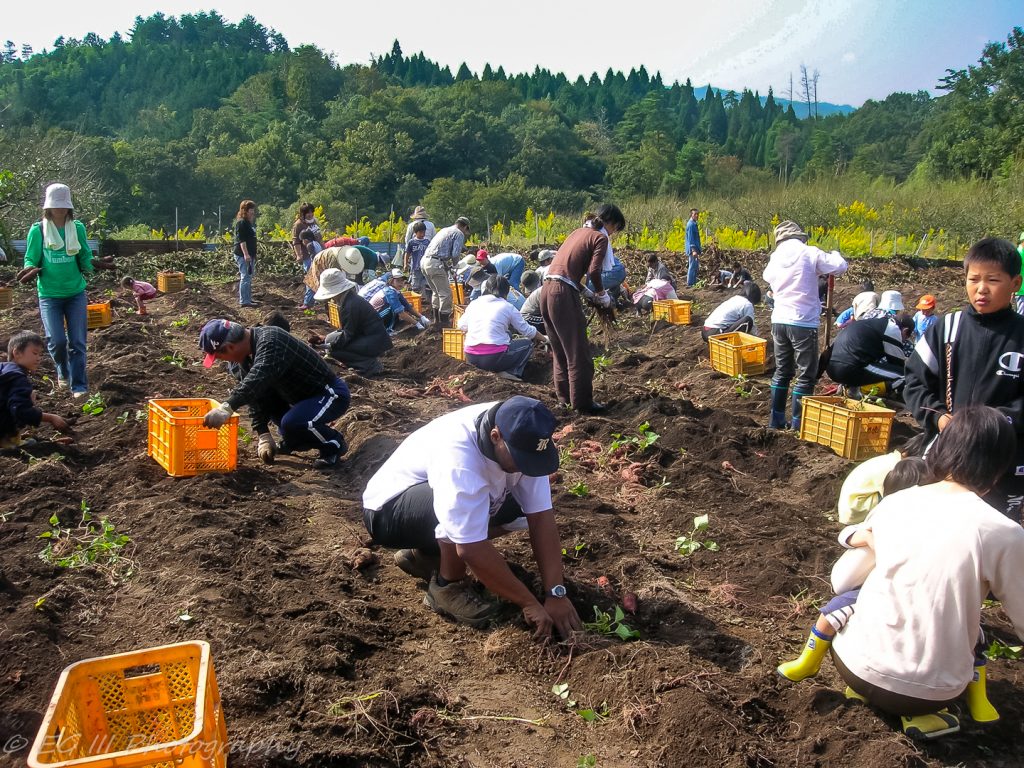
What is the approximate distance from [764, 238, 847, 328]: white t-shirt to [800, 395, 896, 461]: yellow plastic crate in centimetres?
68

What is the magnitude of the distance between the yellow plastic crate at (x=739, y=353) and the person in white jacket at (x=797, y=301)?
190cm

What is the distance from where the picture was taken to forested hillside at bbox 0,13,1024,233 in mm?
37000

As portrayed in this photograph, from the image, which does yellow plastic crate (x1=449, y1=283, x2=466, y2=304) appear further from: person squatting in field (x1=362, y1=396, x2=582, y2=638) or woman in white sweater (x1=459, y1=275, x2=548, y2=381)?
Result: person squatting in field (x1=362, y1=396, x2=582, y2=638)

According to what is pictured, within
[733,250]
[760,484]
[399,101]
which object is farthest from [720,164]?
[760,484]

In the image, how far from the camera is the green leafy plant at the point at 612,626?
3586 mm

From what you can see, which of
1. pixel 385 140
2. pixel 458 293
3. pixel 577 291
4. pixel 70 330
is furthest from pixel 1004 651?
pixel 385 140

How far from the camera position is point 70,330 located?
22.8 feet

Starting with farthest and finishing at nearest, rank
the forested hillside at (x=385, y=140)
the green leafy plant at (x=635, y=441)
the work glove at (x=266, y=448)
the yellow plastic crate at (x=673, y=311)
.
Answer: the forested hillside at (x=385, y=140)
the yellow plastic crate at (x=673, y=311)
the green leafy plant at (x=635, y=441)
the work glove at (x=266, y=448)

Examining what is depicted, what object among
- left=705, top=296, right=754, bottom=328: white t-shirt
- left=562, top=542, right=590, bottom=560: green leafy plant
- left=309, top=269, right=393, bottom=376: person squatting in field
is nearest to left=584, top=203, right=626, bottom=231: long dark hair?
left=309, top=269, right=393, bottom=376: person squatting in field

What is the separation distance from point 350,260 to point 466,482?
7.44 m

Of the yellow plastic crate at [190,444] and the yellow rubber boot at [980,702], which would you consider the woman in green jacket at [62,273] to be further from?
the yellow rubber boot at [980,702]

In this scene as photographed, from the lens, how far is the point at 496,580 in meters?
3.38

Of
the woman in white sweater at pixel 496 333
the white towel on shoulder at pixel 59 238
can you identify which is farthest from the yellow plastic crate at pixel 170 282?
the white towel on shoulder at pixel 59 238

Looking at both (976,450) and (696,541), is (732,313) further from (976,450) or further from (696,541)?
(976,450)
